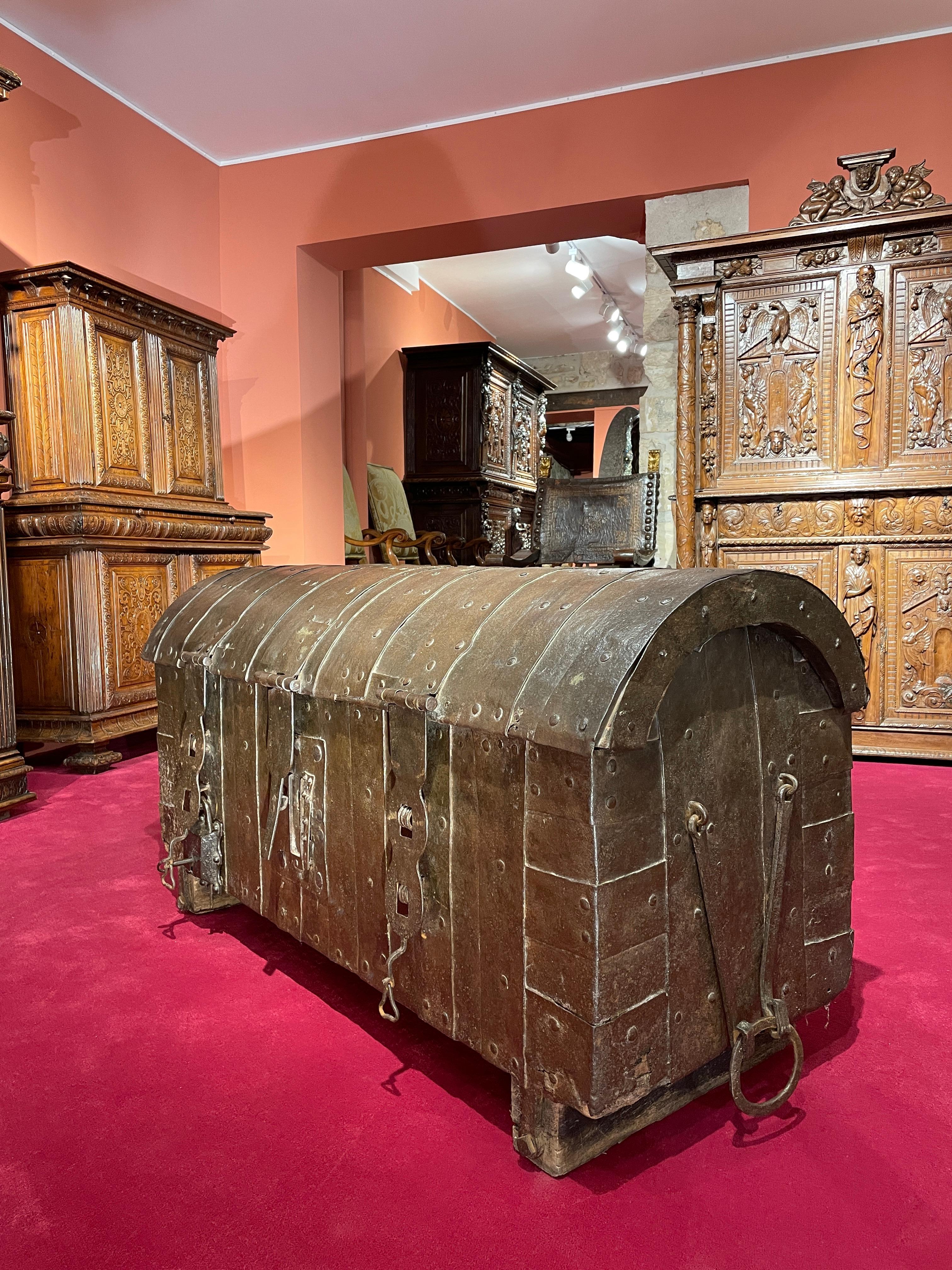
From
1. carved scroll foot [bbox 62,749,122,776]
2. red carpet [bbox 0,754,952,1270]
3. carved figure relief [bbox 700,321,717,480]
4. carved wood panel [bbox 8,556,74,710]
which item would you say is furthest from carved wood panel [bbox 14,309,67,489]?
carved figure relief [bbox 700,321,717,480]

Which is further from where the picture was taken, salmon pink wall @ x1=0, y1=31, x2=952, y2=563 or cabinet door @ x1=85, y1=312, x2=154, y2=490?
salmon pink wall @ x1=0, y1=31, x2=952, y2=563

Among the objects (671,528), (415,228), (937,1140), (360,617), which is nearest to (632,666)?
(360,617)

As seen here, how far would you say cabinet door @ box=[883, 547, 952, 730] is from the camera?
146 inches

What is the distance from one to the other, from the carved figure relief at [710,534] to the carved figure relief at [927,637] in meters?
0.82

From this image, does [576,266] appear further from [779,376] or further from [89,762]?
[89,762]

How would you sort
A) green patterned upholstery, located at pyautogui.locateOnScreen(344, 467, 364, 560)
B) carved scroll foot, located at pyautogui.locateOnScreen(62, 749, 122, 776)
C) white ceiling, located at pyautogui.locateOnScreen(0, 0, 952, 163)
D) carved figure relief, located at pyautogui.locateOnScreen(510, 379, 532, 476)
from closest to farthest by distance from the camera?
carved scroll foot, located at pyautogui.locateOnScreen(62, 749, 122, 776)
white ceiling, located at pyautogui.locateOnScreen(0, 0, 952, 163)
green patterned upholstery, located at pyautogui.locateOnScreen(344, 467, 364, 560)
carved figure relief, located at pyautogui.locateOnScreen(510, 379, 532, 476)

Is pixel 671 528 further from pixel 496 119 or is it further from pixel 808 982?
pixel 808 982

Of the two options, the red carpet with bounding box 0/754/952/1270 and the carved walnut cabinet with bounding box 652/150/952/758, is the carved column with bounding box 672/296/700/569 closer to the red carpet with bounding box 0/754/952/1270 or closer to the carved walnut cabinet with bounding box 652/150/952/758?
the carved walnut cabinet with bounding box 652/150/952/758

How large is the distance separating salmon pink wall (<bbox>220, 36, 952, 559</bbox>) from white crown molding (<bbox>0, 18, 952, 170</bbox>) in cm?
3

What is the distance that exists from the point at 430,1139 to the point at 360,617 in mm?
855

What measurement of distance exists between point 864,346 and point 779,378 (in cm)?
37

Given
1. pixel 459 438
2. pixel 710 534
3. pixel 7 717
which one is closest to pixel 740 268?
pixel 710 534

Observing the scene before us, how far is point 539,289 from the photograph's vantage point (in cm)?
912

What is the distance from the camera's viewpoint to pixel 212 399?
4660 millimetres
